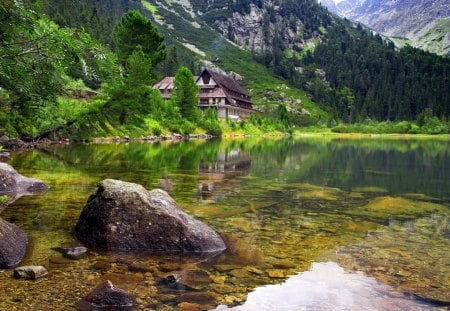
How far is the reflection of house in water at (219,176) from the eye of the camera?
19.8 m

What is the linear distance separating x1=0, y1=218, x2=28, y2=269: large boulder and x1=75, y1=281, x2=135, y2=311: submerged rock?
8.98 feet

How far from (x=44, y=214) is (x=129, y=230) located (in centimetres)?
465

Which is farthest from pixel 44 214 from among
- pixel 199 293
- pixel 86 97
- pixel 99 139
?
pixel 86 97

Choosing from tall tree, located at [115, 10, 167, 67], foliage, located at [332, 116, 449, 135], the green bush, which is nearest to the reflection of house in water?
the green bush

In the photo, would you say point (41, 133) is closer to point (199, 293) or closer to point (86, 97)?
point (86, 97)

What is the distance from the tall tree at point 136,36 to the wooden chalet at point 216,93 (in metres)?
48.1

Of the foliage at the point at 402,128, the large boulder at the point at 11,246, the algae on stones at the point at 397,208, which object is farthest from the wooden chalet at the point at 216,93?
the large boulder at the point at 11,246

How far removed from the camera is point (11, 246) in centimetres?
952

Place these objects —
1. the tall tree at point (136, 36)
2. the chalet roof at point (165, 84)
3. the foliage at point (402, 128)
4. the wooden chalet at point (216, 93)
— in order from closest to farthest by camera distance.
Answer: the tall tree at point (136, 36), the chalet roof at point (165, 84), the wooden chalet at point (216, 93), the foliage at point (402, 128)

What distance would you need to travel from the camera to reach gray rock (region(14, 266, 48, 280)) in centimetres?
825

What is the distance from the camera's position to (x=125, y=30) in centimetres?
6475

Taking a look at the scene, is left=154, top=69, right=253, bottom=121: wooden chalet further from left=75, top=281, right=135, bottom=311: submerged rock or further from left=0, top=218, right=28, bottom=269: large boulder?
left=75, top=281, right=135, bottom=311: submerged rock

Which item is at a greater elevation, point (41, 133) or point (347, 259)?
point (41, 133)

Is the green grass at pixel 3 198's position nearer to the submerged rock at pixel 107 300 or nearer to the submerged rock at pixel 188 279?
the submerged rock at pixel 188 279
